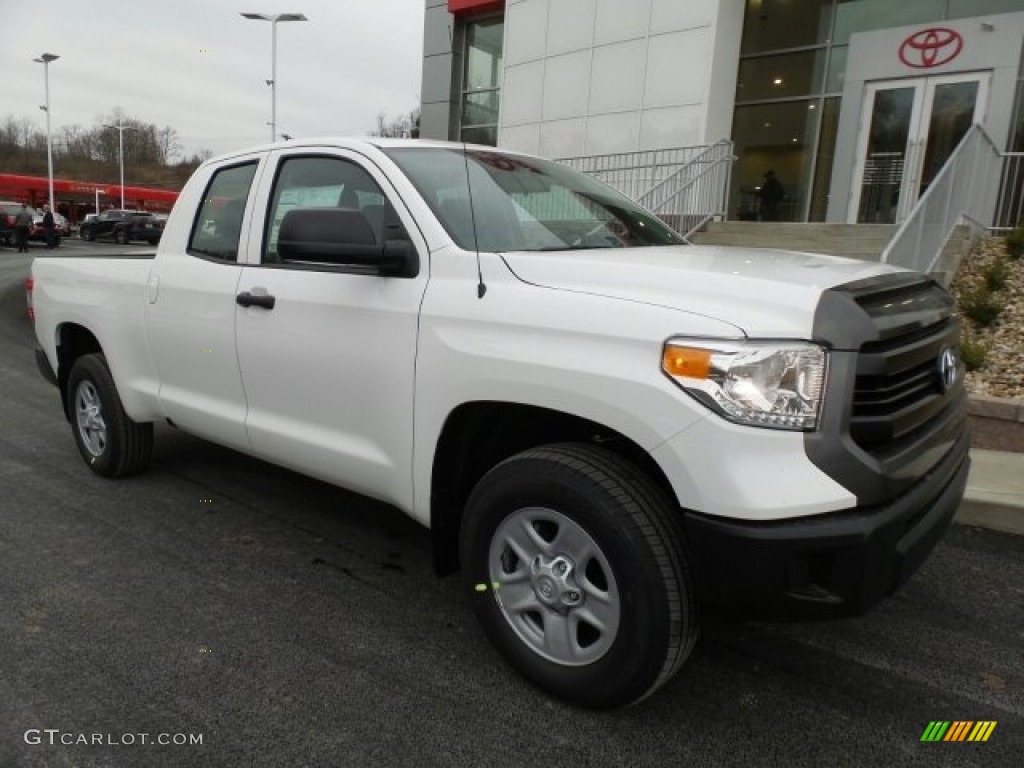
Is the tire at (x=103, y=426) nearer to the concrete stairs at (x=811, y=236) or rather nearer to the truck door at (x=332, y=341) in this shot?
the truck door at (x=332, y=341)

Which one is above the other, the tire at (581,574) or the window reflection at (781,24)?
the window reflection at (781,24)

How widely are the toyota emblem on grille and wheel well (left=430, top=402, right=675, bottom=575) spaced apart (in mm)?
1051

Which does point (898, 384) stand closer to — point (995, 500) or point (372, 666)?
point (372, 666)

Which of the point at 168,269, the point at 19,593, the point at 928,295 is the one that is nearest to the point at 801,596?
the point at 928,295

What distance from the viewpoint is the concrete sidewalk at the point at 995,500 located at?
4203 mm

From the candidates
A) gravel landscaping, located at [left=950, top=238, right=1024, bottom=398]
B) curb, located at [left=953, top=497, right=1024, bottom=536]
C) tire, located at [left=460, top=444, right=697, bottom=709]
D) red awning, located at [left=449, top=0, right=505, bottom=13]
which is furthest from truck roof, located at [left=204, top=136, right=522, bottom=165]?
red awning, located at [left=449, top=0, right=505, bottom=13]

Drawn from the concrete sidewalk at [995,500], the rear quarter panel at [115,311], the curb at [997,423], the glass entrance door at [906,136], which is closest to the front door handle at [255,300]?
the rear quarter panel at [115,311]

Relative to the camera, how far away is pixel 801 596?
6.95ft

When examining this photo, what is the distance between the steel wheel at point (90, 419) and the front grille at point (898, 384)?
420 cm

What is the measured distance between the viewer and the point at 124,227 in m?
36.3

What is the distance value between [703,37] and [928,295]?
12675 mm

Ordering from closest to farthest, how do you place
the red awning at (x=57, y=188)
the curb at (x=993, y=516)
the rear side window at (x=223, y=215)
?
1. the rear side window at (x=223, y=215)
2. the curb at (x=993, y=516)
3. the red awning at (x=57, y=188)

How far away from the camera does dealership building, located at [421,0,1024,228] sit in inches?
491

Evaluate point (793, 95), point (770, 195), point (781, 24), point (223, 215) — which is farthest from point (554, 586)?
point (781, 24)
